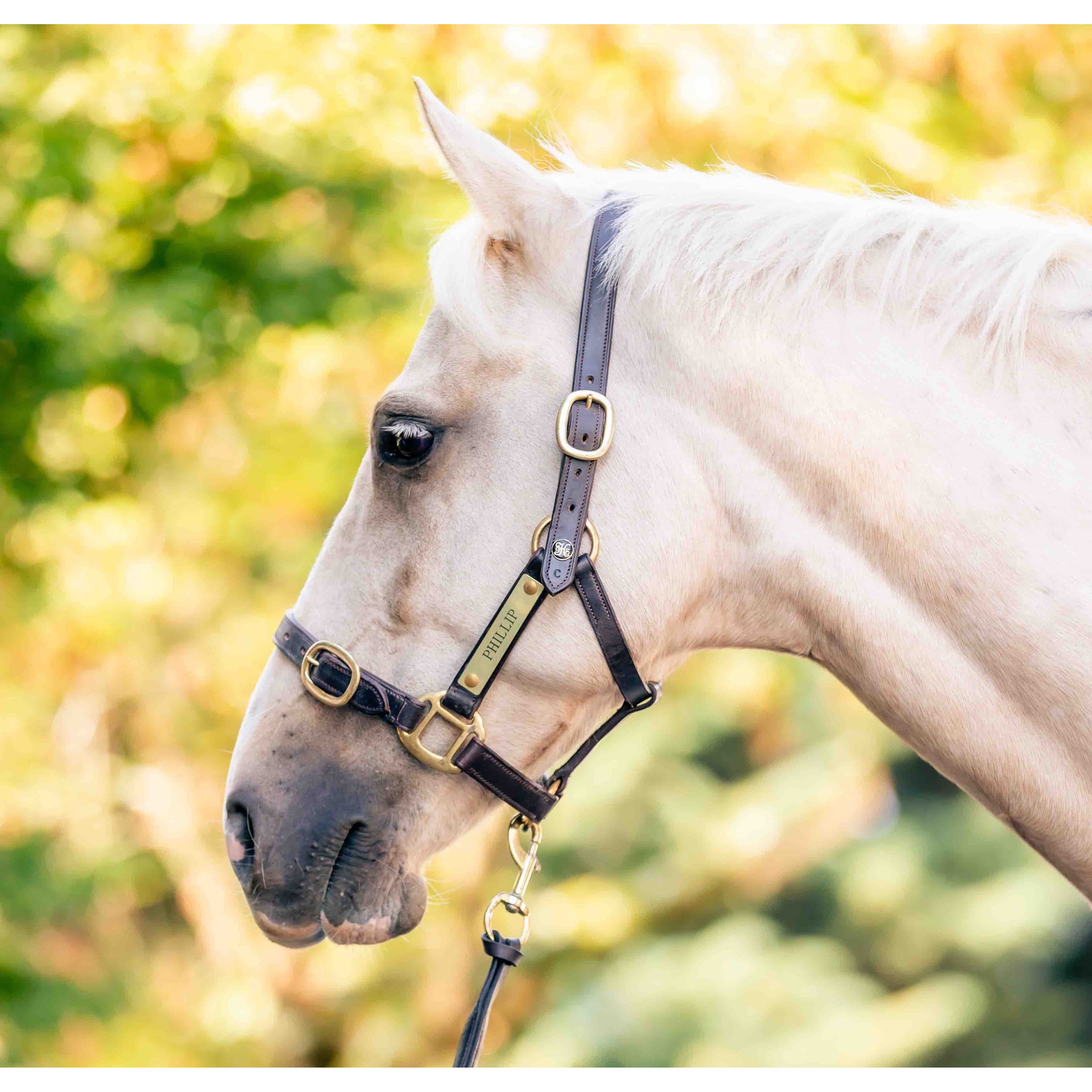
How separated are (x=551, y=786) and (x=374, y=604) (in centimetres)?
43

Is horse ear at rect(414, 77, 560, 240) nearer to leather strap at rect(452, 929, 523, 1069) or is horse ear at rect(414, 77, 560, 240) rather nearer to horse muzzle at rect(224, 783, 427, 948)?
horse muzzle at rect(224, 783, 427, 948)

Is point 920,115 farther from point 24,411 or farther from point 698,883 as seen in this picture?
point 698,883

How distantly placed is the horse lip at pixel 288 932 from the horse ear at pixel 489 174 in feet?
3.86

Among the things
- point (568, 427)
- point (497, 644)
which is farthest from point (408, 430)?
point (497, 644)

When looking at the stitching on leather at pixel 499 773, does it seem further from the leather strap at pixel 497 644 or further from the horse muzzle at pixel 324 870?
the horse muzzle at pixel 324 870

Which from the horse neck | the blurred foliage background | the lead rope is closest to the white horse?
the horse neck

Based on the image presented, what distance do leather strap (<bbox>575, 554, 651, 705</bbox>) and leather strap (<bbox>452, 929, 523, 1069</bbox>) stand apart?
482 mm

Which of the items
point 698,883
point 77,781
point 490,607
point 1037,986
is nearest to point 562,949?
point 698,883

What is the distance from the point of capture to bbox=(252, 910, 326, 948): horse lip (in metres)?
1.69

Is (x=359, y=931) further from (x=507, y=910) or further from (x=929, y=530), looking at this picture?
(x=929, y=530)

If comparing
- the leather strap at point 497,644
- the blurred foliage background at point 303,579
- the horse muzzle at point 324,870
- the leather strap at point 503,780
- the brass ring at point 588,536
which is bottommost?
the blurred foliage background at point 303,579

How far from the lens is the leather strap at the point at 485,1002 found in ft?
5.54

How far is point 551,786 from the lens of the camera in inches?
66.9

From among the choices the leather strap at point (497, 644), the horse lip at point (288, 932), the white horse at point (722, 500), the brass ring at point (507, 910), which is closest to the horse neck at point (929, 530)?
the white horse at point (722, 500)
